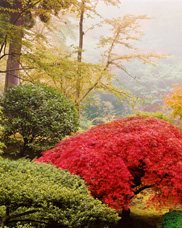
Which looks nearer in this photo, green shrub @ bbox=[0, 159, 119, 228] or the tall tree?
green shrub @ bbox=[0, 159, 119, 228]

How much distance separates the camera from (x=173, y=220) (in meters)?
3.80

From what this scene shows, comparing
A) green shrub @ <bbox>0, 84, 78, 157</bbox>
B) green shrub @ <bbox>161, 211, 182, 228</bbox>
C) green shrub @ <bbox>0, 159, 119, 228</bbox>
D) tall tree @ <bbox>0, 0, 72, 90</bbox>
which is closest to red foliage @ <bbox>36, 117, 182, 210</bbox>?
green shrub @ <bbox>161, 211, 182, 228</bbox>

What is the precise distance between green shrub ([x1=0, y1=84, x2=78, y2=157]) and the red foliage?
2.44m

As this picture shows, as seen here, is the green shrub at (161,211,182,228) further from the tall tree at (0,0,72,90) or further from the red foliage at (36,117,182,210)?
the tall tree at (0,0,72,90)

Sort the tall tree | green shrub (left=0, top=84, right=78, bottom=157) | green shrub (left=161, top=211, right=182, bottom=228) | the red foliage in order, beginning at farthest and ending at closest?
green shrub (left=0, top=84, right=78, bottom=157) → the tall tree → green shrub (left=161, top=211, right=182, bottom=228) → the red foliage

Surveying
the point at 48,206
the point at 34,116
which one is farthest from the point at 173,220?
the point at 34,116

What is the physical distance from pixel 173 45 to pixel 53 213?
35.9 metres

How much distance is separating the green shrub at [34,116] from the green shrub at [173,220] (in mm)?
3610

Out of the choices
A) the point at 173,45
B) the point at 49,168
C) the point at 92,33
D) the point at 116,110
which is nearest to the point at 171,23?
the point at 173,45

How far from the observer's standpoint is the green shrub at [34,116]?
6316mm

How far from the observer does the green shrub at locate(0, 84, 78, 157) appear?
6.32 m

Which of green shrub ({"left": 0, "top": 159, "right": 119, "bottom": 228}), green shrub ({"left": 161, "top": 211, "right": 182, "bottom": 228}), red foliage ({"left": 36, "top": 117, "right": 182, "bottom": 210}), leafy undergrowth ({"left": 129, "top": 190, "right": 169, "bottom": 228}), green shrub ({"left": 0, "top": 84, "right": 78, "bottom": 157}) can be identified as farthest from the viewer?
green shrub ({"left": 0, "top": 84, "right": 78, "bottom": 157})


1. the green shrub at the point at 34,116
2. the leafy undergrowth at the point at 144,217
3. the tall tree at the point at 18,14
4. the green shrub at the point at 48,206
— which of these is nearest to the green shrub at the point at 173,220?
the leafy undergrowth at the point at 144,217

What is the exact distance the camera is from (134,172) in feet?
13.0
